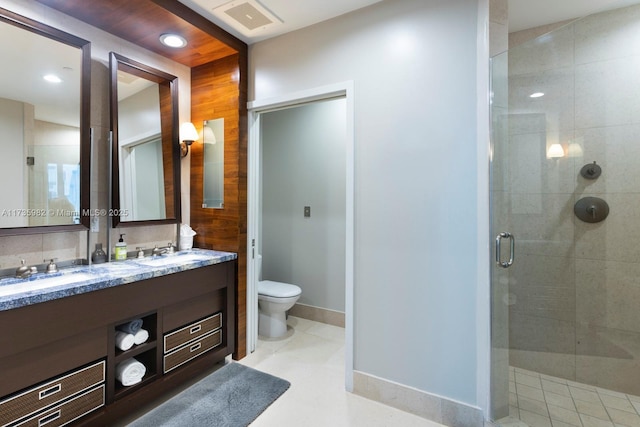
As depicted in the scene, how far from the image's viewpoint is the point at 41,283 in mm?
1575

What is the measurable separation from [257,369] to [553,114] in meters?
2.70

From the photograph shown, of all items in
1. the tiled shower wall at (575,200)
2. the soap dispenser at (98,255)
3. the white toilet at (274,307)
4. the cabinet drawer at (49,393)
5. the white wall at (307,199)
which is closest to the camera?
the cabinet drawer at (49,393)

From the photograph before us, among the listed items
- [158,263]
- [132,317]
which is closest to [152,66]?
[158,263]

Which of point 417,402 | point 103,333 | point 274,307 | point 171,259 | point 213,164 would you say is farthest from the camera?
point 274,307

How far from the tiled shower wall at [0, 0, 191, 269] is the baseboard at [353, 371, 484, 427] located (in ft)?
6.18

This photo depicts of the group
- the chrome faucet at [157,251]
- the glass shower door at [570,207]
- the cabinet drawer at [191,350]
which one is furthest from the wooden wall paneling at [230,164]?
the glass shower door at [570,207]

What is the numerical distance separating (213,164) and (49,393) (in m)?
1.70

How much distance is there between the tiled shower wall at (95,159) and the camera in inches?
65.9

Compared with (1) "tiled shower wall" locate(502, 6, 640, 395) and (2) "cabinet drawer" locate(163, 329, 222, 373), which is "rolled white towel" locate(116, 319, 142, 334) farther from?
(1) "tiled shower wall" locate(502, 6, 640, 395)

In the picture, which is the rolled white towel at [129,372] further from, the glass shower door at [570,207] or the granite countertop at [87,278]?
the glass shower door at [570,207]

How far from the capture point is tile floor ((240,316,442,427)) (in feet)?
5.69

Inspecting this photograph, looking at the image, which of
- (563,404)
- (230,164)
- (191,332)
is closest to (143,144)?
(230,164)

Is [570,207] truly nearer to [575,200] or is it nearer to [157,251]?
[575,200]

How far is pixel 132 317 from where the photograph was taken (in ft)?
5.54
